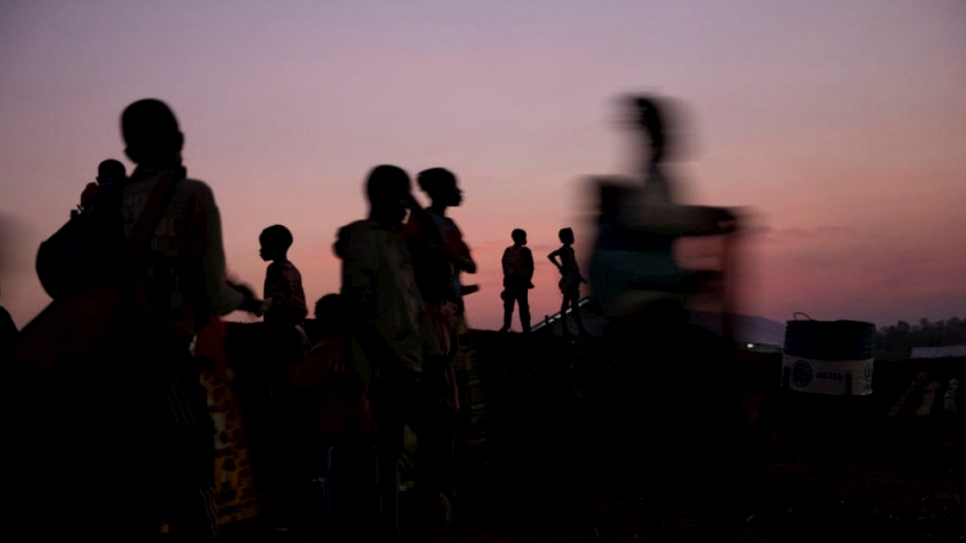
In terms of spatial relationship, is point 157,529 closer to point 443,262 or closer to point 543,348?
point 443,262

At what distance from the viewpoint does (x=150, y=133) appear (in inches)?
133

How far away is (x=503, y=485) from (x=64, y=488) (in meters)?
4.65

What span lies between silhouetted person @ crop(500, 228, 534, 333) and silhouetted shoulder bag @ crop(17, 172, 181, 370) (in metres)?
12.0

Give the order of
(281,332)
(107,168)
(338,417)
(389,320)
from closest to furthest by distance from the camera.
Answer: (389,320) < (338,417) < (107,168) < (281,332)

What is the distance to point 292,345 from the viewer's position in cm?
733

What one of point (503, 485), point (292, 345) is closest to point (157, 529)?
point (292, 345)

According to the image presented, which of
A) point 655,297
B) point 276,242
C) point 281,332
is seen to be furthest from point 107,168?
point 655,297

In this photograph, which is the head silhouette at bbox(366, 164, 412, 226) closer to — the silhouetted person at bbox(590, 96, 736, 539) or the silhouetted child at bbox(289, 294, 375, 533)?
the silhouetted child at bbox(289, 294, 375, 533)

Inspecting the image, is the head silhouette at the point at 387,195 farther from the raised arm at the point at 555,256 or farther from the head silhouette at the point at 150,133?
the raised arm at the point at 555,256

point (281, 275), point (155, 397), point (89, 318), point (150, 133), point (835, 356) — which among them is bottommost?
point (835, 356)

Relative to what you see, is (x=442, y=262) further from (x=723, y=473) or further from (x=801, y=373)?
(x=801, y=373)

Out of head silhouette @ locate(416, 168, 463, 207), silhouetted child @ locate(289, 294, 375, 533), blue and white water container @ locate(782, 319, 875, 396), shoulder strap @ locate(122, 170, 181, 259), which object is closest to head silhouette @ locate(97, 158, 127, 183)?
silhouetted child @ locate(289, 294, 375, 533)

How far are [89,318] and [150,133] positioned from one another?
2.33ft

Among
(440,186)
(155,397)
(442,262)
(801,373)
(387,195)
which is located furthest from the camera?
(801,373)
